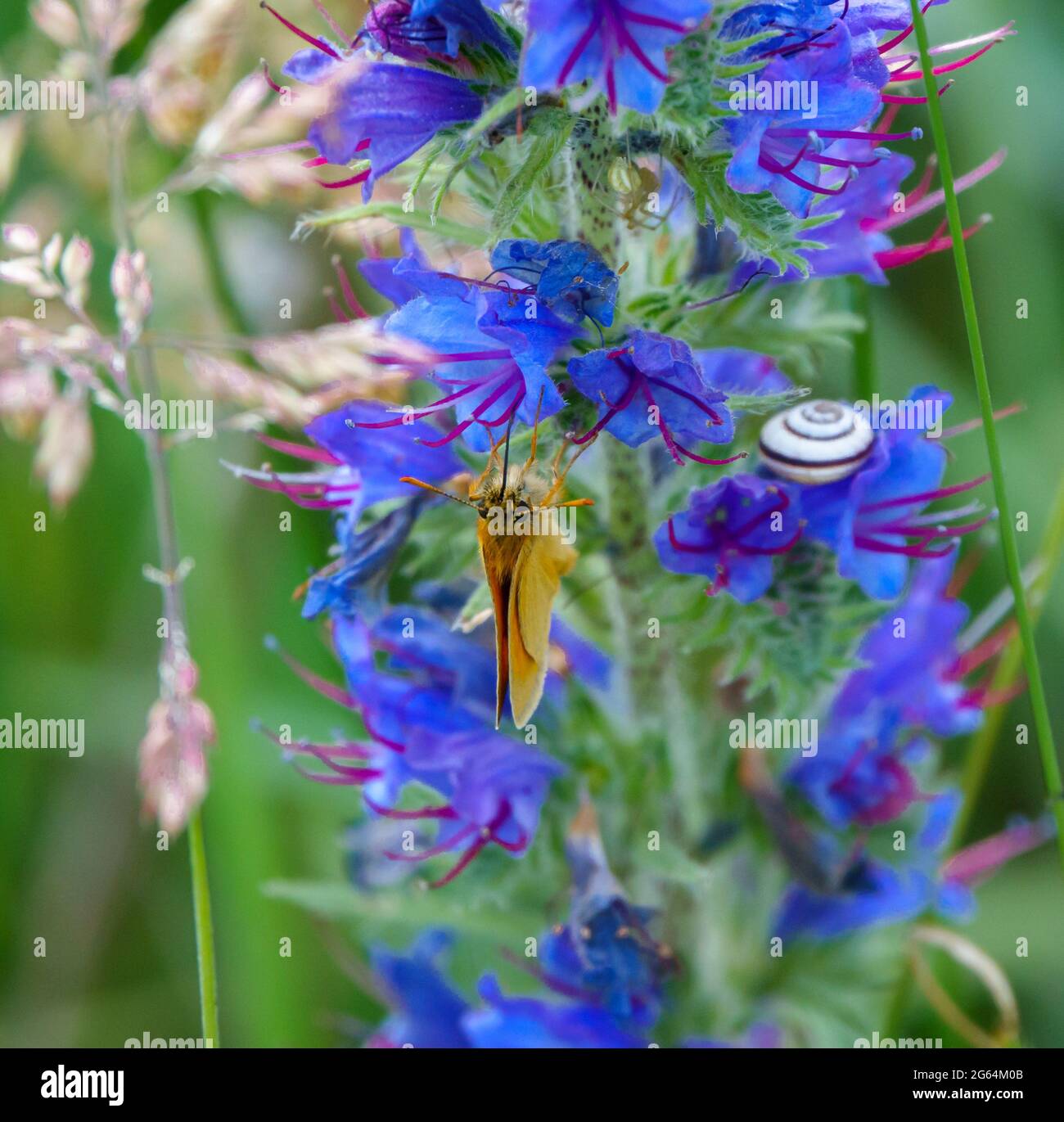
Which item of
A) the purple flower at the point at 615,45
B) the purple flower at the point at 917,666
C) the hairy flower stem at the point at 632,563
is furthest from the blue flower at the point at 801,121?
the purple flower at the point at 917,666

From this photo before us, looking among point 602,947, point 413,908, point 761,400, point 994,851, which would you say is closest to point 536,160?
point 761,400

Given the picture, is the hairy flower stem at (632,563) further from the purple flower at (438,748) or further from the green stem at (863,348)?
the green stem at (863,348)

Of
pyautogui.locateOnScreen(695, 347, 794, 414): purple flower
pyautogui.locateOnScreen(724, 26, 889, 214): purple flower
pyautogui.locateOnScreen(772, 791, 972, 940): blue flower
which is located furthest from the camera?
pyautogui.locateOnScreen(772, 791, 972, 940): blue flower

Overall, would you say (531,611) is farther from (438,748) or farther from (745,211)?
(745,211)

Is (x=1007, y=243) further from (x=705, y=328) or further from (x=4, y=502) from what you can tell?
(x=4, y=502)

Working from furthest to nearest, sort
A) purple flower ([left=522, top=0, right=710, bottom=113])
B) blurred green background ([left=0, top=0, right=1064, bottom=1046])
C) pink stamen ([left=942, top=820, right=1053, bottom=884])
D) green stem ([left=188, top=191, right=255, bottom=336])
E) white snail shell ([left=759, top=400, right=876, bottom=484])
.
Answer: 1. blurred green background ([left=0, top=0, right=1064, bottom=1046])
2. green stem ([left=188, top=191, right=255, bottom=336])
3. pink stamen ([left=942, top=820, right=1053, bottom=884])
4. white snail shell ([left=759, top=400, right=876, bottom=484])
5. purple flower ([left=522, top=0, right=710, bottom=113])

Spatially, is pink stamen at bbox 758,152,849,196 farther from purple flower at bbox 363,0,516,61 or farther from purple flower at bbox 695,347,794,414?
purple flower at bbox 695,347,794,414

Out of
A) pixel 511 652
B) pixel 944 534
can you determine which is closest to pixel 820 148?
pixel 944 534

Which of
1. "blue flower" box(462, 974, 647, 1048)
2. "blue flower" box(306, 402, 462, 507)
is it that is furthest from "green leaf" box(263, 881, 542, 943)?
"blue flower" box(306, 402, 462, 507)
